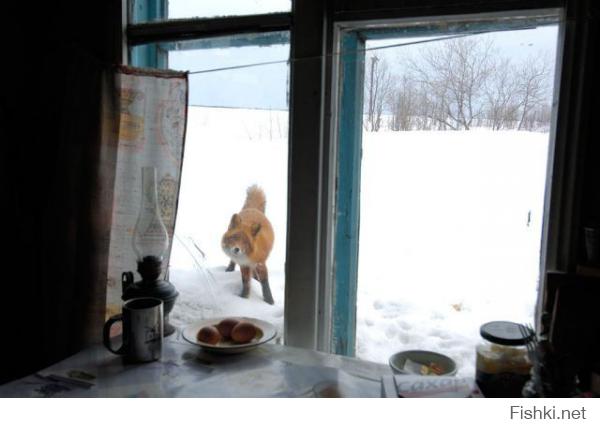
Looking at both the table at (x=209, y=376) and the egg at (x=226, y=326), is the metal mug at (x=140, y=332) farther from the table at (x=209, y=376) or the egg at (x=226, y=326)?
the egg at (x=226, y=326)

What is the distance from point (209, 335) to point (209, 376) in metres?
0.14

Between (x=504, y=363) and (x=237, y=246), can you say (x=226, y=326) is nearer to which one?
(x=237, y=246)

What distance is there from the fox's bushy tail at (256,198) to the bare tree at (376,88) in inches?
14.2

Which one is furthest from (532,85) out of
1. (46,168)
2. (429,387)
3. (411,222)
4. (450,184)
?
(46,168)

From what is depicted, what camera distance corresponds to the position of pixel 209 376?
109 centimetres

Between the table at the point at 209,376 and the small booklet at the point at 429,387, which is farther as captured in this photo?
the table at the point at 209,376

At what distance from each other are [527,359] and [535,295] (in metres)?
0.32

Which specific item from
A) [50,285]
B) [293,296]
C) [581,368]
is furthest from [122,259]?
[581,368]

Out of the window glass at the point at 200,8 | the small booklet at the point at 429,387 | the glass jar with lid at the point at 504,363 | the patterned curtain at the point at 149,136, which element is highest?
the window glass at the point at 200,8

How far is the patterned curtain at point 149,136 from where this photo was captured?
4.44ft

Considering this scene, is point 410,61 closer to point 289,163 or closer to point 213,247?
point 289,163

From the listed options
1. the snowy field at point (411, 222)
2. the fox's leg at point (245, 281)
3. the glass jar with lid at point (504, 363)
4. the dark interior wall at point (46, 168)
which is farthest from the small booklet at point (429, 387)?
the dark interior wall at point (46, 168)

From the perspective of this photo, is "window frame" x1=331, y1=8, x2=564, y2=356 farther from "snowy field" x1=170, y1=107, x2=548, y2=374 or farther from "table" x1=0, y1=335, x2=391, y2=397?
"table" x1=0, y1=335, x2=391, y2=397

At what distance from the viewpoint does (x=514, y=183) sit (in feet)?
3.85
